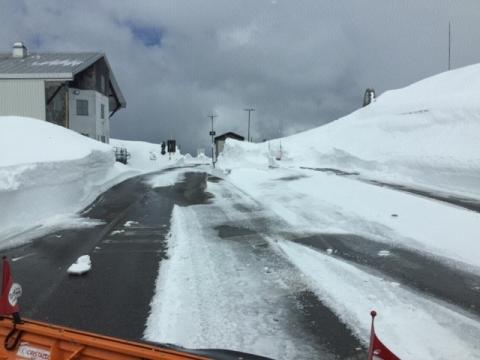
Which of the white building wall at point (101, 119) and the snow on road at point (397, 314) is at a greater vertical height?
the white building wall at point (101, 119)

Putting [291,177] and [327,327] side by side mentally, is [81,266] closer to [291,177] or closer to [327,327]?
[327,327]

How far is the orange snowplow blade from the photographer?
271cm

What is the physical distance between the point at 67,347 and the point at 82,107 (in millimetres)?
33926

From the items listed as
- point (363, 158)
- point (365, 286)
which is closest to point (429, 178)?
point (363, 158)

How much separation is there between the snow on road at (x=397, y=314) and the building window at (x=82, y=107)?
1226 inches

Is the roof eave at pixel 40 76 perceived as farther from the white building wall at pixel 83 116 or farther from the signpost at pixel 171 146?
the signpost at pixel 171 146

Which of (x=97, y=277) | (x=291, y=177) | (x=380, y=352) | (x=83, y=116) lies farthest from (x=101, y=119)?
(x=380, y=352)

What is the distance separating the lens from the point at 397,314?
4773 millimetres

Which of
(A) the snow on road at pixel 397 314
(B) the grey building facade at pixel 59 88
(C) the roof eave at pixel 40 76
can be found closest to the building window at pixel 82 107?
(B) the grey building facade at pixel 59 88

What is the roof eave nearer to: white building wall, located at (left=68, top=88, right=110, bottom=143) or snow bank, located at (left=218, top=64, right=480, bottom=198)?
white building wall, located at (left=68, top=88, right=110, bottom=143)

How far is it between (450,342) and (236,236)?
5.05 metres

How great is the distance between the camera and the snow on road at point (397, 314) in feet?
13.2

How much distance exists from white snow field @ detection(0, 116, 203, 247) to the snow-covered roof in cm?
1316

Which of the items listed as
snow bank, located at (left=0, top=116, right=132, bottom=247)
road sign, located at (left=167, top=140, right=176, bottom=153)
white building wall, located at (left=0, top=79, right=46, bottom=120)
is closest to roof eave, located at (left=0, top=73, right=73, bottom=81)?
white building wall, located at (left=0, top=79, right=46, bottom=120)
